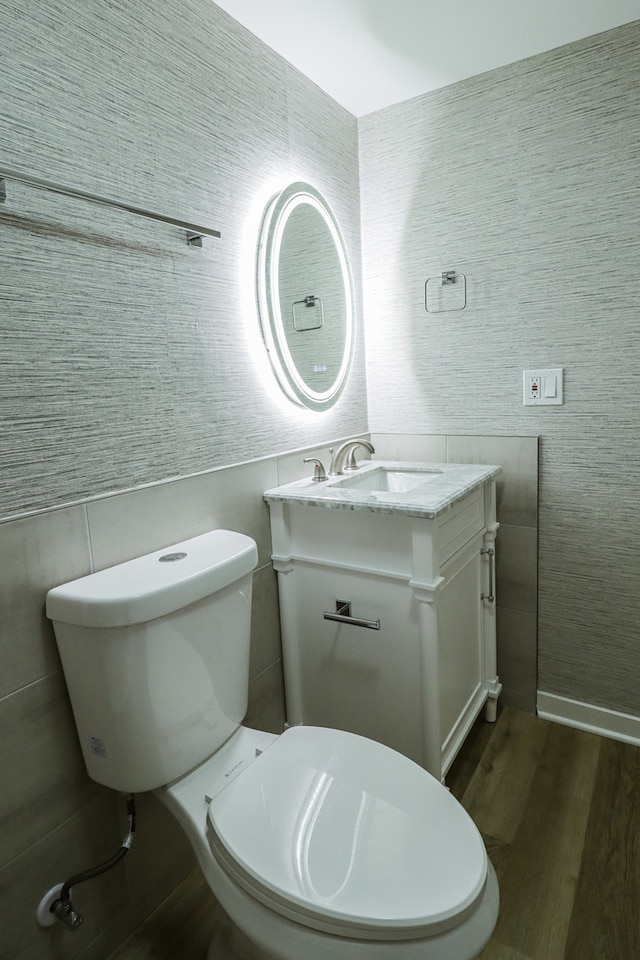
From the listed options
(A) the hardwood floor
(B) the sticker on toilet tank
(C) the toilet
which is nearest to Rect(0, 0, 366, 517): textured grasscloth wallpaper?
(C) the toilet

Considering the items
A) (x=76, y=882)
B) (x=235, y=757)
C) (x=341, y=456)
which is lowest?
(x=76, y=882)

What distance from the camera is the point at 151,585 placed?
0.92 metres

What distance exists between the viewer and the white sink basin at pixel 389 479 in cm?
165

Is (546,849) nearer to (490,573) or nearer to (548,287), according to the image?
(490,573)

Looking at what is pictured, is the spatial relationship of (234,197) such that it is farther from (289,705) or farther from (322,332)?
(289,705)

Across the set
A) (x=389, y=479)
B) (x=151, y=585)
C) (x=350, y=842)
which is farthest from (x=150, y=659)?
(x=389, y=479)

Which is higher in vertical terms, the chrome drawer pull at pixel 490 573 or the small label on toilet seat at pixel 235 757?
the chrome drawer pull at pixel 490 573

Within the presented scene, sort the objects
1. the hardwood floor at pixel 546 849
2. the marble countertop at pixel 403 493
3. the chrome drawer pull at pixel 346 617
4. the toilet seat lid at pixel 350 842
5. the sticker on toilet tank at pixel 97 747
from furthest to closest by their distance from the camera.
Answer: the chrome drawer pull at pixel 346 617 < the marble countertop at pixel 403 493 < the hardwood floor at pixel 546 849 < the sticker on toilet tank at pixel 97 747 < the toilet seat lid at pixel 350 842

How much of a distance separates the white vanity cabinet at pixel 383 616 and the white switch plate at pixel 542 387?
13.4 inches

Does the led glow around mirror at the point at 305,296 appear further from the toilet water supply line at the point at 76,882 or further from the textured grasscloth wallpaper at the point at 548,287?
the toilet water supply line at the point at 76,882

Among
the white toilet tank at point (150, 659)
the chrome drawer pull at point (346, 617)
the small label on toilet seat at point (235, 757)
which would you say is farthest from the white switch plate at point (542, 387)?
the small label on toilet seat at point (235, 757)

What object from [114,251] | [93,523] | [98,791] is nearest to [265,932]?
[98,791]

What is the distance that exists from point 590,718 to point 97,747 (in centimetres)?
148

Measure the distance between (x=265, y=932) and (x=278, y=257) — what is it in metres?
1.42
